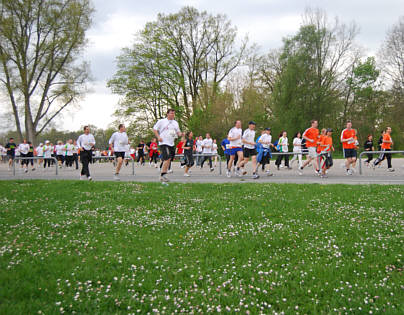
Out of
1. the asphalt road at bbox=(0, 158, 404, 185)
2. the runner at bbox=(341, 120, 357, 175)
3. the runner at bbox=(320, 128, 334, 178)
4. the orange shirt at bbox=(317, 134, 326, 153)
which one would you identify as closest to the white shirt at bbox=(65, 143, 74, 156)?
the asphalt road at bbox=(0, 158, 404, 185)

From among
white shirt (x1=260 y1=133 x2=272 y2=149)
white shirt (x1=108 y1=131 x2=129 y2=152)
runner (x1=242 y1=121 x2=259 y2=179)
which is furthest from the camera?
white shirt (x1=260 y1=133 x2=272 y2=149)

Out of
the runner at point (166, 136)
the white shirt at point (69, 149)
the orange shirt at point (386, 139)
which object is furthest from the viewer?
the white shirt at point (69, 149)

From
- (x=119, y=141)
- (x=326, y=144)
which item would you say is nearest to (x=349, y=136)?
(x=326, y=144)

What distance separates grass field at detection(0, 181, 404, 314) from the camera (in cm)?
296

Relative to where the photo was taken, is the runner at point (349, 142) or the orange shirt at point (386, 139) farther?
the orange shirt at point (386, 139)

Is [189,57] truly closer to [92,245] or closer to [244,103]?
[244,103]

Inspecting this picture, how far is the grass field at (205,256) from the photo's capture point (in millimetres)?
2965

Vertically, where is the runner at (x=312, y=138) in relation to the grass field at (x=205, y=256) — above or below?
above

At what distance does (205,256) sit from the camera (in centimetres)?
404

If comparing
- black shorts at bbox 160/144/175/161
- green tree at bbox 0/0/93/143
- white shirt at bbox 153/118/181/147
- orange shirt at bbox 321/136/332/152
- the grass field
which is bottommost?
the grass field

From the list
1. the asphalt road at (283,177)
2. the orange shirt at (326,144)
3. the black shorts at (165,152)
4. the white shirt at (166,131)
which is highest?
the white shirt at (166,131)

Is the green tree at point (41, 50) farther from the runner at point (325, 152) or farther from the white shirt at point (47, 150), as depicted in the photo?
the runner at point (325, 152)

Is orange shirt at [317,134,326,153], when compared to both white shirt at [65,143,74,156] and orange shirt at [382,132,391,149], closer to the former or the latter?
orange shirt at [382,132,391,149]

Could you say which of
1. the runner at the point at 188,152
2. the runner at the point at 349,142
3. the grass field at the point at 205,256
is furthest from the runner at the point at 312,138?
the grass field at the point at 205,256
